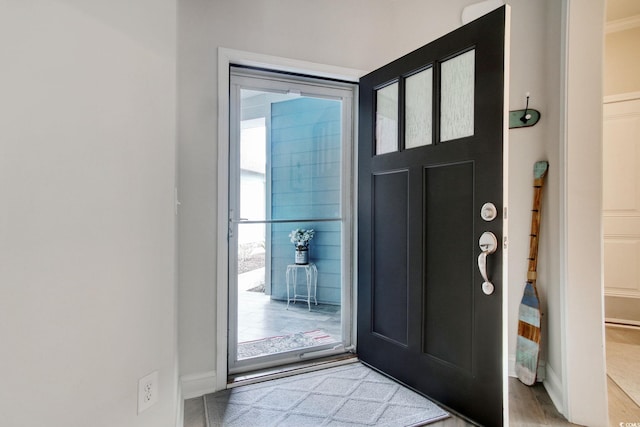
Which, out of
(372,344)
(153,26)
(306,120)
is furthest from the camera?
(306,120)

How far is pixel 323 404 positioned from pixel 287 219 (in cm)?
122

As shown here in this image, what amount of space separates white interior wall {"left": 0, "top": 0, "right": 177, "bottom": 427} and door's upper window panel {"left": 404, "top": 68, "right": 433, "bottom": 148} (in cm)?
138

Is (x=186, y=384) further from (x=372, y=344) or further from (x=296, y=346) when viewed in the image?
(x=372, y=344)

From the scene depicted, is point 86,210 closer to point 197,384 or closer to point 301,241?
point 197,384

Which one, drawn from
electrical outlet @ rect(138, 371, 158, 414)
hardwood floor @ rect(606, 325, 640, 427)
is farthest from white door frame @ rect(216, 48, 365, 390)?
hardwood floor @ rect(606, 325, 640, 427)

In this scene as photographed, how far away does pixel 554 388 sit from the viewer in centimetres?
194

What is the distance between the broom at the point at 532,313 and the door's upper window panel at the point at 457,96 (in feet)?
2.28

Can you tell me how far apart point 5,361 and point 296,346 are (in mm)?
1807

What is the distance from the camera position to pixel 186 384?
1983mm

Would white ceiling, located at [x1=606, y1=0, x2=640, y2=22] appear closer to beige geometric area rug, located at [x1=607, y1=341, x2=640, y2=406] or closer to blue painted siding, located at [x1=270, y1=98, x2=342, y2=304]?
blue painted siding, located at [x1=270, y1=98, x2=342, y2=304]

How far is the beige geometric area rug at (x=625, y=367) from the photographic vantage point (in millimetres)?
2129

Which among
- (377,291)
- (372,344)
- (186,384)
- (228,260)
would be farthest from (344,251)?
(186,384)

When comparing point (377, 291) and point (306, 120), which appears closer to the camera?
point (377, 291)

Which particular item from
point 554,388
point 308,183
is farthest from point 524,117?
point 554,388
